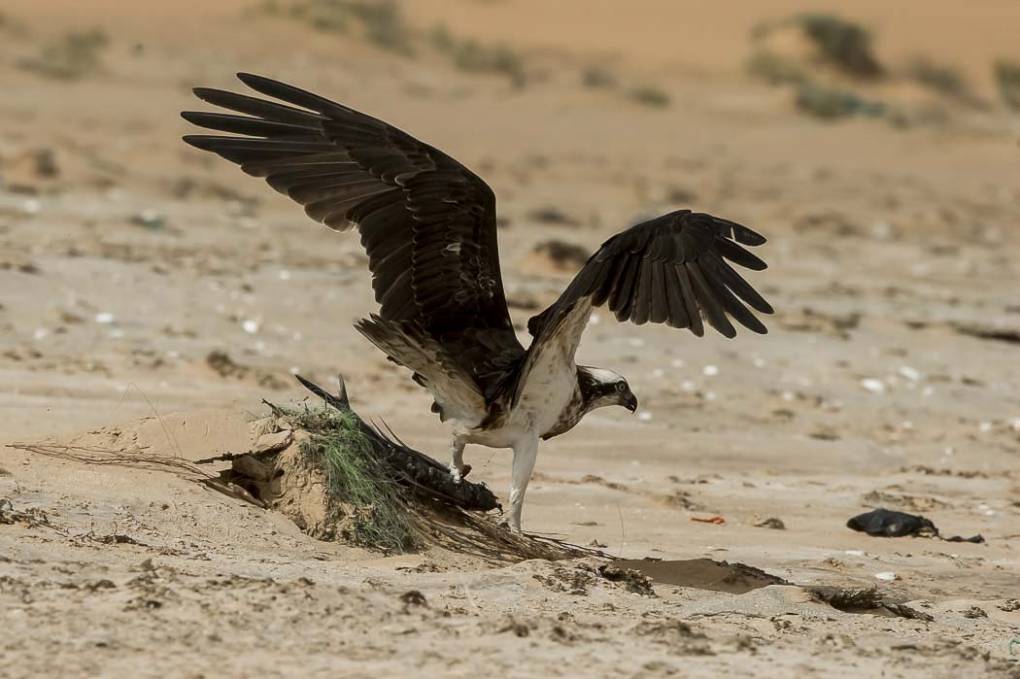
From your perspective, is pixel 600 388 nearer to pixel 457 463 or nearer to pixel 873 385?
pixel 457 463

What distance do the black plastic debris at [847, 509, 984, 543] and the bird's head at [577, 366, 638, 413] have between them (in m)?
1.87

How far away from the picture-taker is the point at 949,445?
10.7 m

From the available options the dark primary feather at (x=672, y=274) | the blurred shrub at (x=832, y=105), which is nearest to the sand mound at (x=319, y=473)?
the dark primary feather at (x=672, y=274)

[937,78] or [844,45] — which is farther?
[937,78]

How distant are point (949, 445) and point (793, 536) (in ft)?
9.82

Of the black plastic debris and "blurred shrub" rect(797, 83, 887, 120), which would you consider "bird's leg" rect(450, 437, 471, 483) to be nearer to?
the black plastic debris

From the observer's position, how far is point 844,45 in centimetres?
3684

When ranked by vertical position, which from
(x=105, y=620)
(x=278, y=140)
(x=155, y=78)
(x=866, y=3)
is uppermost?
(x=866, y=3)

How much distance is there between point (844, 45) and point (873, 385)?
1032 inches

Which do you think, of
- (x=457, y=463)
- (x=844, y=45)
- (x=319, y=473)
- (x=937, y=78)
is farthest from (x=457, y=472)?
(x=937, y=78)

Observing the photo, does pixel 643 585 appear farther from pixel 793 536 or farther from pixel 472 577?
pixel 793 536

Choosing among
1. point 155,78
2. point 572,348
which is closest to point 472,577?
point 572,348

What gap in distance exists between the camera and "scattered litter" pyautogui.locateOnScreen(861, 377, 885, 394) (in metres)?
11.8

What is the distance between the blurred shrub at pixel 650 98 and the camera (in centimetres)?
2828
